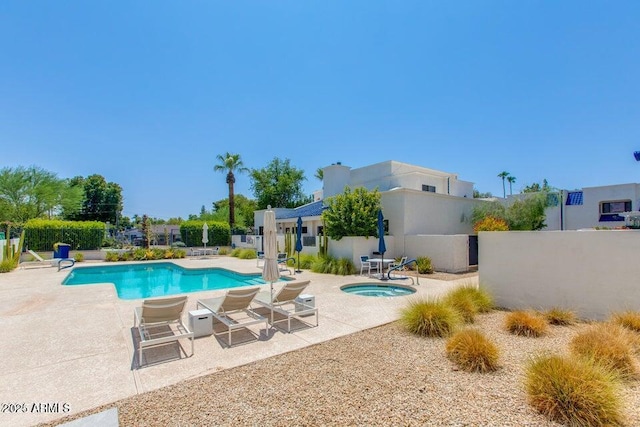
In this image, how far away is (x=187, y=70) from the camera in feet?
45.9

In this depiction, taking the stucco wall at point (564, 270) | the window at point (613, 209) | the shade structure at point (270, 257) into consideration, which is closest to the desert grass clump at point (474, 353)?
the shade structure at point (270, 257)

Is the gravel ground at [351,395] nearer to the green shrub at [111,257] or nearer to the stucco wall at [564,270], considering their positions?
the stucco wall at [564,270]

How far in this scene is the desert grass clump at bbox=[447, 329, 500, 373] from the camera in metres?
4.17

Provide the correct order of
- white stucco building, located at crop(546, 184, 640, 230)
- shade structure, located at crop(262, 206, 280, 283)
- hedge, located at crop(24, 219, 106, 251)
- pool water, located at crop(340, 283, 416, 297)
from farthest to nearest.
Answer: white stucco building, located at crop(546, 184, 640, 230), hedge, located at crop(24, 219, 106, 251), pool water, located at crop(340, 283, 416, 297), shade structure, located at crop(262, 206, 280, 283)

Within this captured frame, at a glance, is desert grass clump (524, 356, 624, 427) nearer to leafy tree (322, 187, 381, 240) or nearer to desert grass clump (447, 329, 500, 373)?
desert grass clump (447, 329, 500, 373)

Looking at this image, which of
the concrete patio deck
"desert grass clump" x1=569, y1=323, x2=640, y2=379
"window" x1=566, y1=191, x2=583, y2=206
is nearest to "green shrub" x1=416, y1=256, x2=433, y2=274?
the concrete patio deck

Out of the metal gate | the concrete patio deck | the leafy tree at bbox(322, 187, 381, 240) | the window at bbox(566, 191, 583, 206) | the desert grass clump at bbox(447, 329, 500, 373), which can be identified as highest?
the window at bbox(566, 191, 583, 206)

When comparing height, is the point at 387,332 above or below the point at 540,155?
→ below

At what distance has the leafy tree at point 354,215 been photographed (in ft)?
49.6

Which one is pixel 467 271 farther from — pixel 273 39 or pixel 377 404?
pixel 273 39

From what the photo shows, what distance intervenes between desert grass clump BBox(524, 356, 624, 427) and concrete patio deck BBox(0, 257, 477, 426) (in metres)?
3.29

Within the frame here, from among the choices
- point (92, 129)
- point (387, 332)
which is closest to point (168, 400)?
point (387, 332)

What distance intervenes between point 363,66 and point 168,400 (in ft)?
50.1

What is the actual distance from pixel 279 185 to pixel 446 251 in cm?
2973
